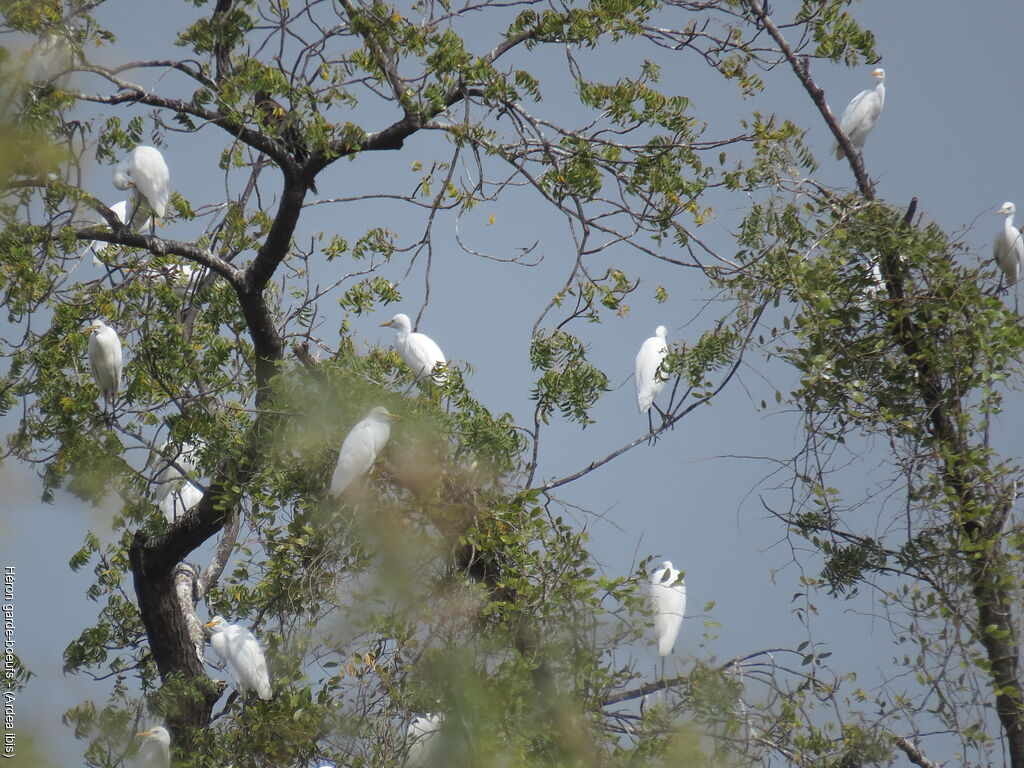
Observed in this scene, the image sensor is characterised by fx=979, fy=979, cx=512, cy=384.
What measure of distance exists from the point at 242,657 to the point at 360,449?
42.8 inches

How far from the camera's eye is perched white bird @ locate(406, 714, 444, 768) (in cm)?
287

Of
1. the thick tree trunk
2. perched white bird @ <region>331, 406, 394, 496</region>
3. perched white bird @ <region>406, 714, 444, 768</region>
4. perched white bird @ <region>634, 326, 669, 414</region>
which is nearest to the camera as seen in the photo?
perched white bird @ <region>406, 714, 444, 768</region>

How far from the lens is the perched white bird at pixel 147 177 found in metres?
4.98

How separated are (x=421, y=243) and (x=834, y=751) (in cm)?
242

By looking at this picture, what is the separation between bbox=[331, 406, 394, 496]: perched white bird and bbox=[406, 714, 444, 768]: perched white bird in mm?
837

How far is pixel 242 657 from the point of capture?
3836 millimetres

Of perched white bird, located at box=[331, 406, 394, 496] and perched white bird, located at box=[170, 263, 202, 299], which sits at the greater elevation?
perched white bird, located at box=[170, 263, 202, 299]

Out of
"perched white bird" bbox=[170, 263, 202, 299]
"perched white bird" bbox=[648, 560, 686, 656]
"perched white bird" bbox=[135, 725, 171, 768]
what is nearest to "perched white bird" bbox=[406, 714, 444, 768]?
"perched white bird" bbox=[648, 560, 686, 656]

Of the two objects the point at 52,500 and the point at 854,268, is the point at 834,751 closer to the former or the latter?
the point at 854,268

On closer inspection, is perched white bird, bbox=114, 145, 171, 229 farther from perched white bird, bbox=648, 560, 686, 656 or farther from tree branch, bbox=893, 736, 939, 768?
tree branch, bbox=893, 736, 939, 768

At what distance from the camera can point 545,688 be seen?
3154mm

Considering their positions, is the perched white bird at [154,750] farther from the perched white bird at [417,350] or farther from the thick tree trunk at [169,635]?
the perched white bird at [417,350]

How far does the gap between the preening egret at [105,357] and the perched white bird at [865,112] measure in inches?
215

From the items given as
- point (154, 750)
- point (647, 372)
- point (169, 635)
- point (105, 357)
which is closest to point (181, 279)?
point (105, 357)
